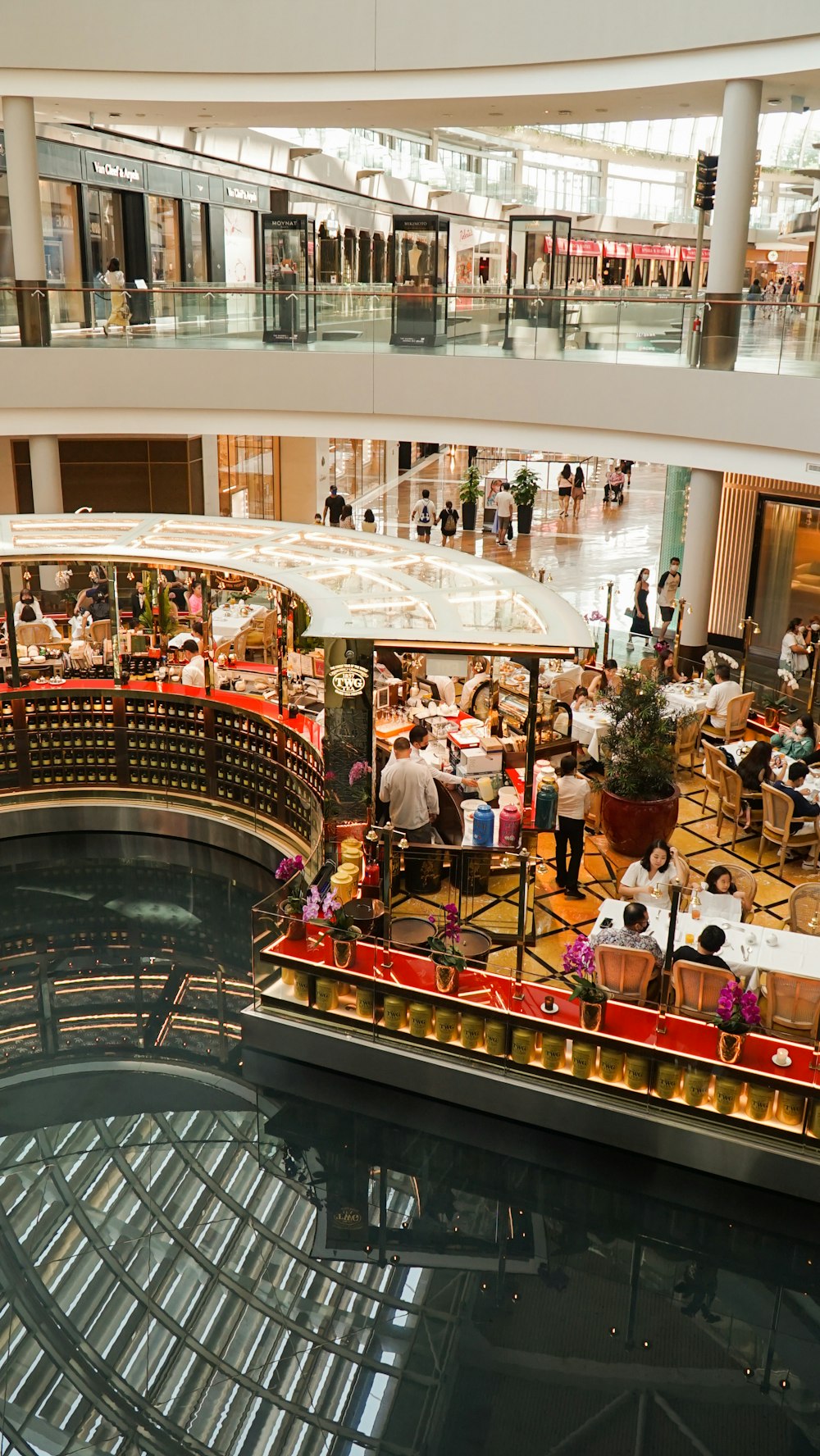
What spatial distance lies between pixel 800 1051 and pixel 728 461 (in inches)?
332

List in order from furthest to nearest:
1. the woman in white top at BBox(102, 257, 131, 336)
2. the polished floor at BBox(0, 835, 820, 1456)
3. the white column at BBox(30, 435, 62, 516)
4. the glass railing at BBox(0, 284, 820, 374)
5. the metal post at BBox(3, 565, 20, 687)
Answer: the white column at BBox(30, 435, 62, 516), the woman in white top at BBox(102, 257, 131, 336), the glass railing at BBox(0, 284, 820, 374), the metal post at BBox(3, 565, 20, 687), the polished floor at BBox(0, 835, 820, 1456)

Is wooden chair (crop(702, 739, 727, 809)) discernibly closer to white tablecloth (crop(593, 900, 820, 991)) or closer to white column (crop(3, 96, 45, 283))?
white tablecloth (crop(593, 900, 820, 991))

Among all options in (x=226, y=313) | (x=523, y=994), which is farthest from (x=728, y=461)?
(x=523, y=994)

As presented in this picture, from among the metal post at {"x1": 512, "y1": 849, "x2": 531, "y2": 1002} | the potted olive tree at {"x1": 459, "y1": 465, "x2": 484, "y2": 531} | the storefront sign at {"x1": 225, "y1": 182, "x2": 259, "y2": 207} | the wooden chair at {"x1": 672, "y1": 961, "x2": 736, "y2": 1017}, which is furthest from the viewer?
the potted olive tree at {"x1": 459, "y1": 465, "x2": 484, "y2": 531}

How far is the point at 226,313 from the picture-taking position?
1503cm

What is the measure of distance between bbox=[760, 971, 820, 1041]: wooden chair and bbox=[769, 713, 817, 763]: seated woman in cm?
403

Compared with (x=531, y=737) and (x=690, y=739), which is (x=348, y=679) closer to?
(x=531, y=737)

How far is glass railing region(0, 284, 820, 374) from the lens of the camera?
1381 cm

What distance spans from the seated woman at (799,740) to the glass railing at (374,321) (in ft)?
15.7

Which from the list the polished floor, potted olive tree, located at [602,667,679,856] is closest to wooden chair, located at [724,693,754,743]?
potted olive tree, located at [602,667,679,856]

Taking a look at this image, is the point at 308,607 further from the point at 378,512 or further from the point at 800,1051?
the point at 378,512

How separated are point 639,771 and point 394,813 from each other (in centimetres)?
214

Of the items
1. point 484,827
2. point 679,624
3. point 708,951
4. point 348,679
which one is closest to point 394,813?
point 484,827

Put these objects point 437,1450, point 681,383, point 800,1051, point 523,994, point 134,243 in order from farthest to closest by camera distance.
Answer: point 134,243
point 681,383
point 523,994
point 800,1051
point 437,1450
